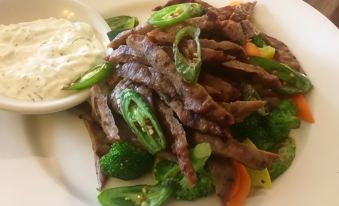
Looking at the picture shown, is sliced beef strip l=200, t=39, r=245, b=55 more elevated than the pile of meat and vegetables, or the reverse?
sliced beef strip l=200, t=39, r=245, b=55

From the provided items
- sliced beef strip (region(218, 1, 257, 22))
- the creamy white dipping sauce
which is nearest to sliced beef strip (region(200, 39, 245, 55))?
sliced beef strip (region(218, 1, 257, 22))

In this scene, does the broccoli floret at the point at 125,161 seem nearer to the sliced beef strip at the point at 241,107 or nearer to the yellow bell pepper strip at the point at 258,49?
the sliced beef strip at the point at 241,107

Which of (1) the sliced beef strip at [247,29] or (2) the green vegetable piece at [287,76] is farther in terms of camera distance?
(1) the sliced beef strip at [247,29]

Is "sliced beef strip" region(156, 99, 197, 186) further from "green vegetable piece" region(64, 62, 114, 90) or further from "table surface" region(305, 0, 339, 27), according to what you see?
"table surface" region(305, 0, 339, 27)

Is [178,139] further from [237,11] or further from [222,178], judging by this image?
[237,11]

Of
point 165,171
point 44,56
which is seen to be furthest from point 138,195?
point 44,56

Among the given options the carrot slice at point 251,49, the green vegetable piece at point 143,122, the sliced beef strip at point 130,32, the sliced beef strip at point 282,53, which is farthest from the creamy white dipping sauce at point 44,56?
the sliced beef strip at point 282,53

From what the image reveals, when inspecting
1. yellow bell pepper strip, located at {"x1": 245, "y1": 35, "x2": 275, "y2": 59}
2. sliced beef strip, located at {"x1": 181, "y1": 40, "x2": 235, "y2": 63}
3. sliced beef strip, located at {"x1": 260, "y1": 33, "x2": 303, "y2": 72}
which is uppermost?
sliced beef strip, located at {"x1": 181, "y1": 40, "x2": 235, "y2": 63}
